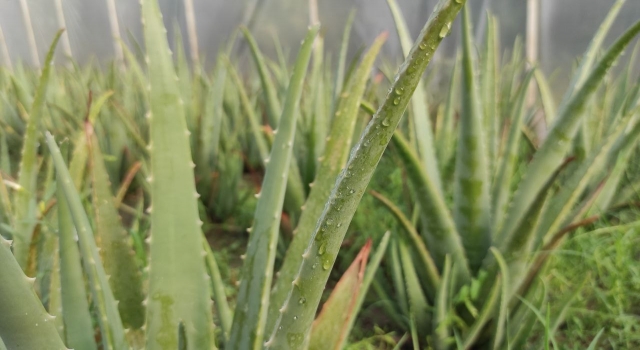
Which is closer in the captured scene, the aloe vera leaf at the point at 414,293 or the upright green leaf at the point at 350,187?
the upright green leaf at the point at 350,187

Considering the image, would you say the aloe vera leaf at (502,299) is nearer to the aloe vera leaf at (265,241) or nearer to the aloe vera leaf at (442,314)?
the aloe vera leaf at (442,314)

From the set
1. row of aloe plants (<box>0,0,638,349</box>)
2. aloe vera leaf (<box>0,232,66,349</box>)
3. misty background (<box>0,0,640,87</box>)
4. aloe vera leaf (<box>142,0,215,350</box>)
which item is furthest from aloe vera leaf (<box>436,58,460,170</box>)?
misty background (<box>0,0,640,87</box>)

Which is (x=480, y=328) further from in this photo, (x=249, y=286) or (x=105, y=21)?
(x=105, y=21)

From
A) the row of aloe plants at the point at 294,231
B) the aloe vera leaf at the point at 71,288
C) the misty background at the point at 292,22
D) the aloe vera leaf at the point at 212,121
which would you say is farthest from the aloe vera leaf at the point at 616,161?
the misty background at the point at 292,22

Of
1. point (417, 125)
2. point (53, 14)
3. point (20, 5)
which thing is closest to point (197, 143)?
point (417, 125)

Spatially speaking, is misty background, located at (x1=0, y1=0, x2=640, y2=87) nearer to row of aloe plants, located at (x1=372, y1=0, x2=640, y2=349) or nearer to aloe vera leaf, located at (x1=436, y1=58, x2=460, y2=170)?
aloe vera leaf, located at (x1=436, y1=58, x2=460, y2=170)

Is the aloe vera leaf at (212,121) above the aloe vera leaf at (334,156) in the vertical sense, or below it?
above
